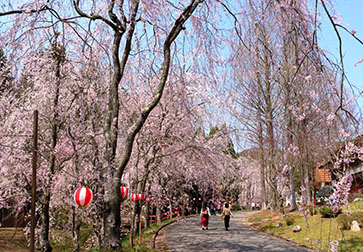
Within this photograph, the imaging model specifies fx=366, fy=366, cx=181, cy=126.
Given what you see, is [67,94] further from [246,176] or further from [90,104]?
[246,176]

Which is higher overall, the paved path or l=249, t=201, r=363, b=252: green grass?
l=249, t=201, r=363, b=252: green grass

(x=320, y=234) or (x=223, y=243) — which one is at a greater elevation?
(x=320, y=234)

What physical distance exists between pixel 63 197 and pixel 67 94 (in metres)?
4.41

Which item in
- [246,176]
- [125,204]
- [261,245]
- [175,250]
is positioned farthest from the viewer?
[246,176]

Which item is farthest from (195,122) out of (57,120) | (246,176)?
(246,176)

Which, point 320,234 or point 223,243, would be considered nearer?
point 320,234

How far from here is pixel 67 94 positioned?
580 inches

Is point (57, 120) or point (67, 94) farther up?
point (67, 94)

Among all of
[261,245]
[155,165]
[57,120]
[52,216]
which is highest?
[57,120]

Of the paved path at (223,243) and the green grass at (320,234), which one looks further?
the paved path at (223,243)

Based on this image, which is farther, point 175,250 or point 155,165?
point 155,165

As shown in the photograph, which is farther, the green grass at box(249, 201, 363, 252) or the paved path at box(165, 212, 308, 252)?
the paved path at box(165, 212, 308, 252)

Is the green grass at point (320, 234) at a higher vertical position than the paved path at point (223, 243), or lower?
higher

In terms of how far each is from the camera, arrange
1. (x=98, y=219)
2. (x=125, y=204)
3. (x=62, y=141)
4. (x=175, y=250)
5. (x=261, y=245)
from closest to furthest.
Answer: (x=175, y=250) → (x=261, y=245) → (x=62, y=141) → (x=98, y=219) → (x=125, y=204)
